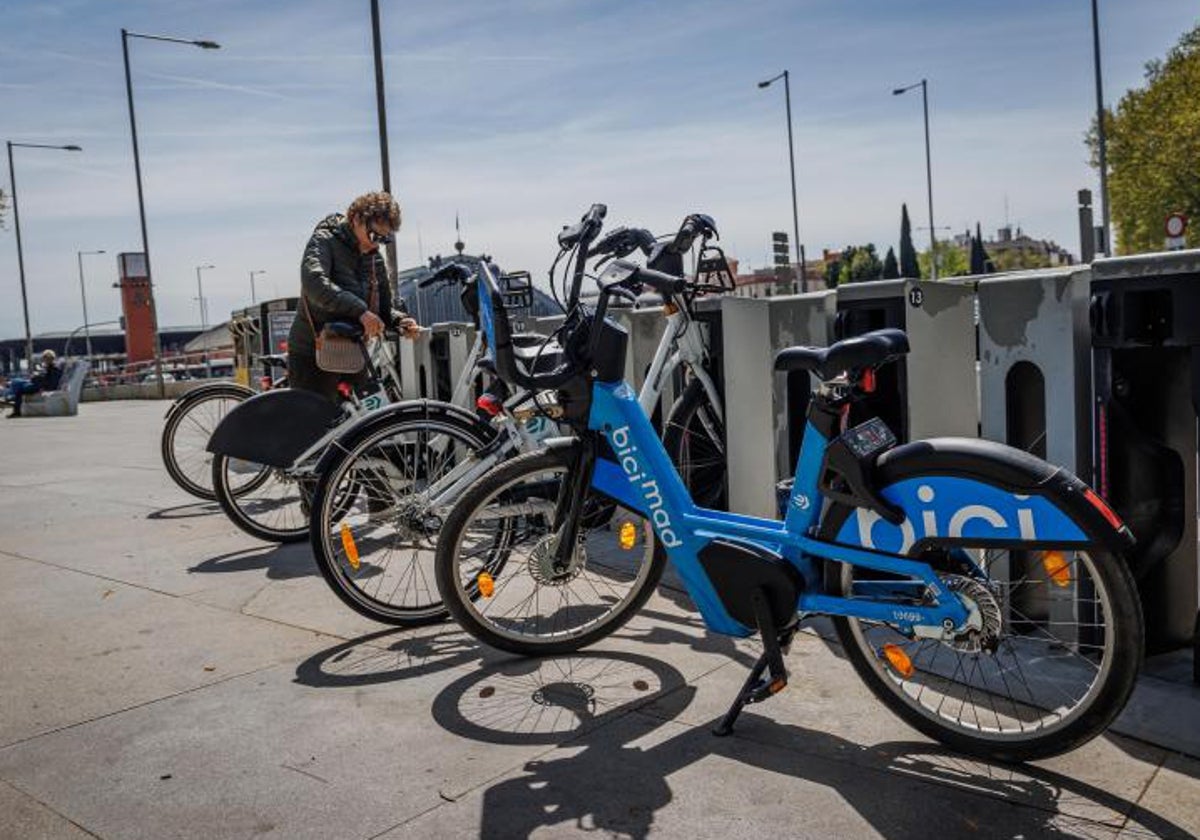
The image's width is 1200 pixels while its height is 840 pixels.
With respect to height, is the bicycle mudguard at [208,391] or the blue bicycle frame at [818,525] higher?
the bicycle mudguard at [208,391]

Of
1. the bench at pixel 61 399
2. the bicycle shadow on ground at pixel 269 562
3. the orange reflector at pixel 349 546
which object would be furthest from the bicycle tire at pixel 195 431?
the bench at pixel 61 399

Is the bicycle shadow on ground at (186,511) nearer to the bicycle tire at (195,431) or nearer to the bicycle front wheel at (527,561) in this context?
the bicycle tire at (195,431)

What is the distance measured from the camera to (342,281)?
20.2 ft

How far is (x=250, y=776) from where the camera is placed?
3068 millimetres

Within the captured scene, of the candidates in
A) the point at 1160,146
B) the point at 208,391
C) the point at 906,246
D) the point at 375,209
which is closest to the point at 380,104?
the point at 208,391

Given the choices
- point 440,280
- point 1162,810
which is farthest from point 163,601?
point 1162,810

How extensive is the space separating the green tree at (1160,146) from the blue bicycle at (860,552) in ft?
142

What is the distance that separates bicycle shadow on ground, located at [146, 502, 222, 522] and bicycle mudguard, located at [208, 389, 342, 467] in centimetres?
178

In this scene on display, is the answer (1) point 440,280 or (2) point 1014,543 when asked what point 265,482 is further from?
(2) point 1014,543

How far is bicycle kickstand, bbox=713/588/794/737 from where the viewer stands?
127 inches

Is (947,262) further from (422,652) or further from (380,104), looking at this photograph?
(422,652)

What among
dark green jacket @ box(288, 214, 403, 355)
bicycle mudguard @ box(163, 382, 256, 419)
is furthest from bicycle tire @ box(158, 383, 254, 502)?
dark green jacket @ box(288, 214, 403, 355)

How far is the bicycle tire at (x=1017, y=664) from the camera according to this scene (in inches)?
108

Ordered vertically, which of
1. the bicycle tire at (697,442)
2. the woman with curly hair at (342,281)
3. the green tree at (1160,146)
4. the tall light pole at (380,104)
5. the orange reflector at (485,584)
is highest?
the green tree at (1160,146)
